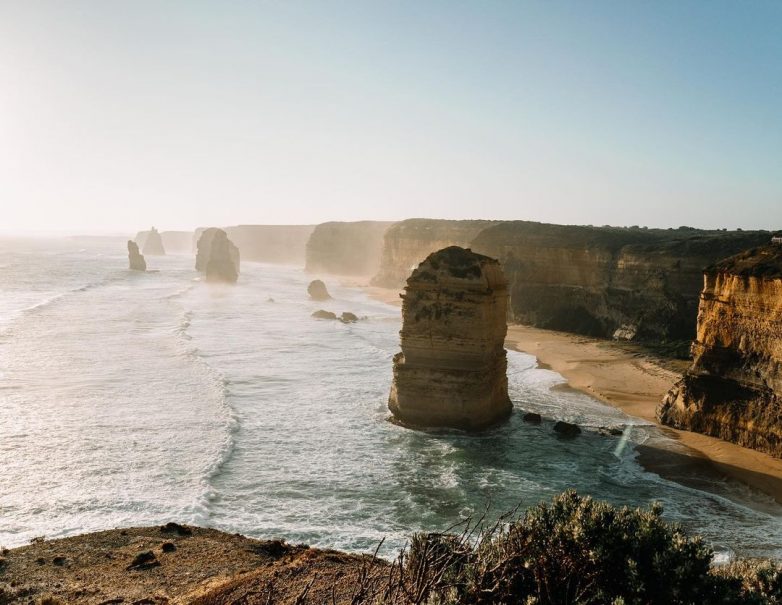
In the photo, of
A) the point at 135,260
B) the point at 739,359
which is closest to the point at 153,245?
the point at 135,260

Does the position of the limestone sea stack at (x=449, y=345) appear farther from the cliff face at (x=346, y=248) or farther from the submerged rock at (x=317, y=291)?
the cliff face at (x=346, y=248)

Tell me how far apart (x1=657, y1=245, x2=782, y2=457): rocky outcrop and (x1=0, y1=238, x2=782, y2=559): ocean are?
2.20m

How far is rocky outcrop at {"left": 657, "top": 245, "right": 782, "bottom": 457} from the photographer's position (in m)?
18.9

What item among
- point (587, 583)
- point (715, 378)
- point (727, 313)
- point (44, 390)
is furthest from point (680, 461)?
point (44, 390)

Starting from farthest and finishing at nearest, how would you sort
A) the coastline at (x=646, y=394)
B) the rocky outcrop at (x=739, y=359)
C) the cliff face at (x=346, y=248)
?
the cliff face at (x=346, y=248), the rocky outcrop at (x=739, y=359), the coastline at (x=646, y=394)

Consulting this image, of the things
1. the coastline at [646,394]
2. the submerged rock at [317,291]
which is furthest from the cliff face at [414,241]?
the coastline at [646,394]

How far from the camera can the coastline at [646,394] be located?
17.4 m

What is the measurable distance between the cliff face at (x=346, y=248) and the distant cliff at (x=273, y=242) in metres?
42.9

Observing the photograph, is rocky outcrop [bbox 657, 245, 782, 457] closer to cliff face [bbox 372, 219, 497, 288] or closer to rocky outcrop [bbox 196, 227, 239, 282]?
cliff face [bbox 372, 219, 497, 288]

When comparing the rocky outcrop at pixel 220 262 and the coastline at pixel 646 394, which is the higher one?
the rocky outcrop at pixel 220 262

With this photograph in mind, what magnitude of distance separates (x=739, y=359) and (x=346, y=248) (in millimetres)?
96700

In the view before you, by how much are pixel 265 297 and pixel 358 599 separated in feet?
205

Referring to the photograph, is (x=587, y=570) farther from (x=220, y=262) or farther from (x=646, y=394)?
(x=220, y=262)

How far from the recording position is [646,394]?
27.6 metres
